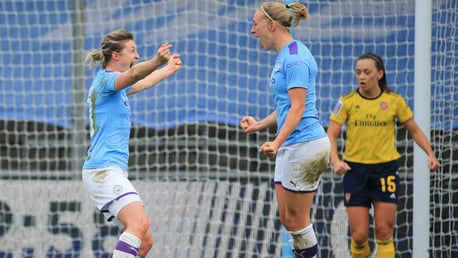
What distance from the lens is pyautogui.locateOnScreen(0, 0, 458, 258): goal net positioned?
8.47 meters

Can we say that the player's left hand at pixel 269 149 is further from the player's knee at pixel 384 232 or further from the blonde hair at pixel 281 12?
the player's knee at pixel 384 232

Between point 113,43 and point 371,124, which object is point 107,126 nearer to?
point 113,43

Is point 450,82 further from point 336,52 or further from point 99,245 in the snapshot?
point 99,245

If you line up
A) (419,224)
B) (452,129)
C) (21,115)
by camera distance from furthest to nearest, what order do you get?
(21,115), (452,129), (419,224)

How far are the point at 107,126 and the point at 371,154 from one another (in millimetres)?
2384

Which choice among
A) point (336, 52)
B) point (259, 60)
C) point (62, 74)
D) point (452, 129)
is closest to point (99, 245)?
point (62, 74)

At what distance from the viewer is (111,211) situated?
5.74m

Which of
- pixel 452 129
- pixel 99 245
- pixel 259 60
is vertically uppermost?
pixel 259 60

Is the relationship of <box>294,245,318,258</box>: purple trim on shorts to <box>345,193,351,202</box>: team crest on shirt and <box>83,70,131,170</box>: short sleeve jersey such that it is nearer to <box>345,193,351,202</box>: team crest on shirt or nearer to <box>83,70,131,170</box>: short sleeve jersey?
<box>345,193,351,202</box>: team crest on shirt

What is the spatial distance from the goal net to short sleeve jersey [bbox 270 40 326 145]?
235cm

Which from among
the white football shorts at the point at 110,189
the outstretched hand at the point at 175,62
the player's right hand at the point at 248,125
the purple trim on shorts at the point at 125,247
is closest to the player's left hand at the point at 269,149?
the player's right hand at the point at 248,125

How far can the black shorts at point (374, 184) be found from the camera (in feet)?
23.6

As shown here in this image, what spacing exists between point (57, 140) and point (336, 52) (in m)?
2.87

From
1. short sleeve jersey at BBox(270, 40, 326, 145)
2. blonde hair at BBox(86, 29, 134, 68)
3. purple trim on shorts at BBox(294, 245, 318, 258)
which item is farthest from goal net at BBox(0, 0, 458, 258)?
blonde hair at BBox(86, 29, 134, 68)
